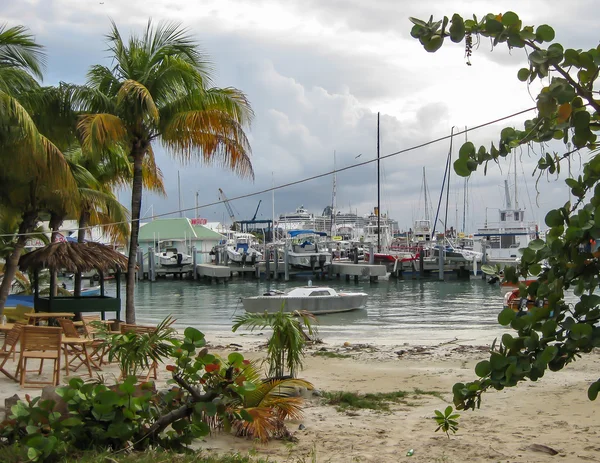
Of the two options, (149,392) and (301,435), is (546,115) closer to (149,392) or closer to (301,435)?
(149,392)

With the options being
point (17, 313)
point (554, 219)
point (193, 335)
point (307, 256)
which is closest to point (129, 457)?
point (193, 335)

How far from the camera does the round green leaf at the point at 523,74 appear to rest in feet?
11.6

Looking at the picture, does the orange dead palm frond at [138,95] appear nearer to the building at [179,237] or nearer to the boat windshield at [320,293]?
the boat windshield at [320,293]

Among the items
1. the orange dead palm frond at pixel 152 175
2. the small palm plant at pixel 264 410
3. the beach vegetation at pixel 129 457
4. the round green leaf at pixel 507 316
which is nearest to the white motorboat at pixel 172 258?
the orange dead palm frond at pixel 152 175

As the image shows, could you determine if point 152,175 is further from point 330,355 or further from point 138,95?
point 330,355

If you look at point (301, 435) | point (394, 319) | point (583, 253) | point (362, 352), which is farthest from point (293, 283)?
point (583, 253)

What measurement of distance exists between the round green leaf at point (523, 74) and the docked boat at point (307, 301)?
1091 inches

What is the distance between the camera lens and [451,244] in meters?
65.1

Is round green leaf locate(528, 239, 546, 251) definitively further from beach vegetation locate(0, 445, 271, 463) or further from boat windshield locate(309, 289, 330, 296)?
boat windshield locate(309, 289, 330, 296)

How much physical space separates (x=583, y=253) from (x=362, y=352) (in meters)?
13.2

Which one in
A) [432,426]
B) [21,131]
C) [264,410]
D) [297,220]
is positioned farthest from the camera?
[297,220]

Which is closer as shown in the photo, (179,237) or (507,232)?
(507,232)

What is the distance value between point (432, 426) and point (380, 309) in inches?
1177

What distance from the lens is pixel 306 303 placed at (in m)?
32.3
